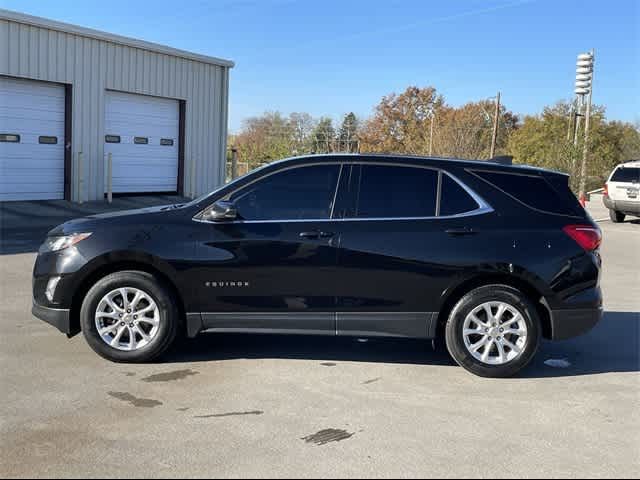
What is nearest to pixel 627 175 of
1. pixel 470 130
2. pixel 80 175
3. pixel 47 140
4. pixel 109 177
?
pixel 109 177

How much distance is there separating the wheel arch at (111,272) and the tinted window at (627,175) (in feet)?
61.0

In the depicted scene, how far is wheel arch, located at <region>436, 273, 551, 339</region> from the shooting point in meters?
5.70

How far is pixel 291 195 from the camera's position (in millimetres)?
5805

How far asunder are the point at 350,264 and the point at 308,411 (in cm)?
132

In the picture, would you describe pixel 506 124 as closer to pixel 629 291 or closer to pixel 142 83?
pixel 142 83

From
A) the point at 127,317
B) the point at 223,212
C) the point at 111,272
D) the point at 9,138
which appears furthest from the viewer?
the point at 9,138

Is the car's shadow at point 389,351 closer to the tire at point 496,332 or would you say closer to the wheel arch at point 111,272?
the tire at point 496,332

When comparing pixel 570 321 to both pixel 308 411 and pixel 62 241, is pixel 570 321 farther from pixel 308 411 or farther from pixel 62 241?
pixel 62 241

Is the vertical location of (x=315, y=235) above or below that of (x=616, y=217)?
above

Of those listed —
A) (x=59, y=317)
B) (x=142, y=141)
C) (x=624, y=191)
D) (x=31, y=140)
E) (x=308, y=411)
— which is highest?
(x=142, y=141)

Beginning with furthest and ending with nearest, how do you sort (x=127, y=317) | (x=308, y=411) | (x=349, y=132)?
(x=349, y=132), (x=127, y=317), (x=308, y=411)

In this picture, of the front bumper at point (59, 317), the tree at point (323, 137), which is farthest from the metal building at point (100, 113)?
the tree at point (323, 137)

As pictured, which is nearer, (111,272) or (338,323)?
(338,323)

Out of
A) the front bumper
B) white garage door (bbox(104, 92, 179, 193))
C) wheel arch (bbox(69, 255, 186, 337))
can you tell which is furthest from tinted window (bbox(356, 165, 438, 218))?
white garage door (bbox(104, 92, 179, 193))
